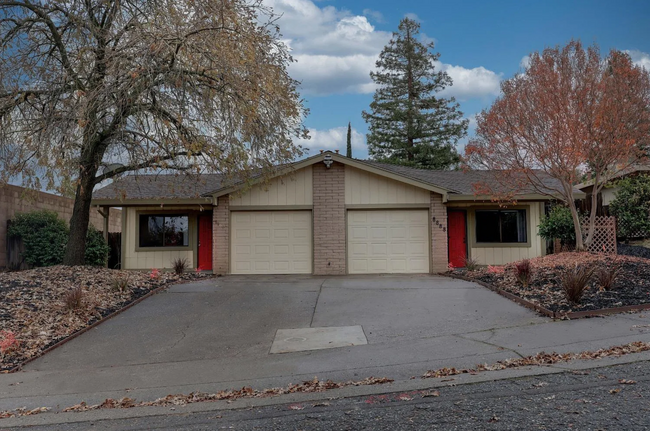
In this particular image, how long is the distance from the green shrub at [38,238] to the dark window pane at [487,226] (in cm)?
1403

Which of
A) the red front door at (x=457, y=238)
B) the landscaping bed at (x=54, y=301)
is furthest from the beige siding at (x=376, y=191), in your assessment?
the landscaping bed at (x=54, y=301)

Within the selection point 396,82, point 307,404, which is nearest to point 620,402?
point 307,404

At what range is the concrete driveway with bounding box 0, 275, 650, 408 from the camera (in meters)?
6.18

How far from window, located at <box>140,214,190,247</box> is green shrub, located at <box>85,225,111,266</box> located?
1.42m

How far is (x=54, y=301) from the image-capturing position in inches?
386

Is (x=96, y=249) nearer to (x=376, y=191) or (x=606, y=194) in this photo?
(x=376, y=191)

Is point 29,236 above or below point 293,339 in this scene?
above

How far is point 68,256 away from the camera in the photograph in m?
13.2

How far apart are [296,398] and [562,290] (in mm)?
6547

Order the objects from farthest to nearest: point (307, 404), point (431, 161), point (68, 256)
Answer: point (431, 161)
point (68, 256)
point (307, 404)

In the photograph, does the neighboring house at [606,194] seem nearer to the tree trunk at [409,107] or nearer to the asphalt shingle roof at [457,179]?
the asphalt shingle roof at [457,179]

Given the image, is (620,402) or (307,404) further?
(307,404)

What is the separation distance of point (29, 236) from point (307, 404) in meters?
14.9

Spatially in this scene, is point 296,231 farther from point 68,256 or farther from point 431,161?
point 431,161
